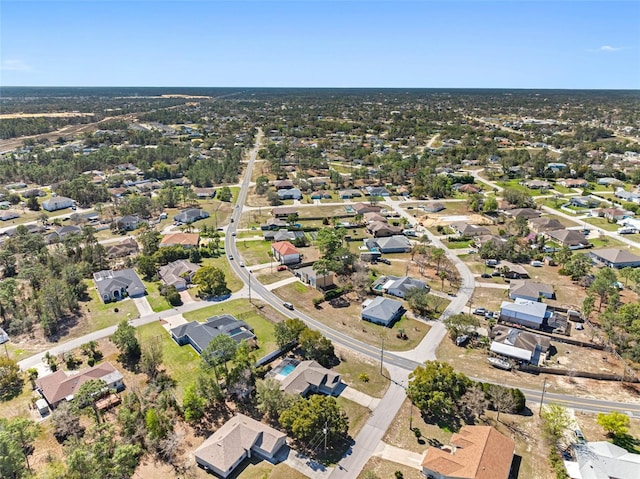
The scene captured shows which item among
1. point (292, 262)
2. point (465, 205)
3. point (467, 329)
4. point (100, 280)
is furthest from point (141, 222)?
point (465, 205)

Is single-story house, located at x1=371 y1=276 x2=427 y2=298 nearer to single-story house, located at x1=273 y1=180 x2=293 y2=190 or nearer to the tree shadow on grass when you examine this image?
the tree shadow on grass

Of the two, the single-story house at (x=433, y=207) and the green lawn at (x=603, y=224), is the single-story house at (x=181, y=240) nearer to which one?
the single-story house at (x=433, y=207)

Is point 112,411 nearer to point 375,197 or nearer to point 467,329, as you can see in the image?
point 467,329

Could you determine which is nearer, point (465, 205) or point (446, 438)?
point (446, 438)

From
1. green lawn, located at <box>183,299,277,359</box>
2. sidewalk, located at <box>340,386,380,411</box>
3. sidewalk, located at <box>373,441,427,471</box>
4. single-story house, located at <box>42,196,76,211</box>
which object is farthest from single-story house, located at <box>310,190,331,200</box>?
sidewalk, located at <box>373,441,427,471</box>

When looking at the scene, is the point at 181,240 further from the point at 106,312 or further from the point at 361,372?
the point at 361,372

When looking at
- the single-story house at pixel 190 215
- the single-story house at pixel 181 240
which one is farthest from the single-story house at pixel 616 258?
the single-story house at pixel 190 215
